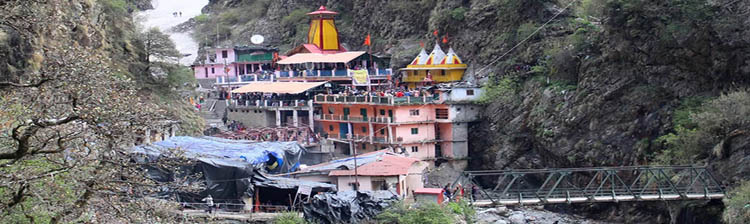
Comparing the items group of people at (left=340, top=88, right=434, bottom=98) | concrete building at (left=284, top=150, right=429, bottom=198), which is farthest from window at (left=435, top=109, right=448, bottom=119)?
concrete building at (left=284, top=150, right=429, bottom=198)

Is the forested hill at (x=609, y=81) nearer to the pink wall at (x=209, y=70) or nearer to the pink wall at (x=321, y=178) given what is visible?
the pink wall at (x=321, y=178)

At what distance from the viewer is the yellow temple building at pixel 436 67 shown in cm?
4925

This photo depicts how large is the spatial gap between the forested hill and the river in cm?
3256

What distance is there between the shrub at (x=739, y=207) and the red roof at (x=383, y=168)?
38.9 ft

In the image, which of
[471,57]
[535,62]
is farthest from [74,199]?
[471,57]

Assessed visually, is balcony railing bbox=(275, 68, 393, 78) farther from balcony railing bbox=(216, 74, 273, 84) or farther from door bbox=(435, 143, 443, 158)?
door bbox=(435, 143, 443, 158)

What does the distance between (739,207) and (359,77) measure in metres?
29.3

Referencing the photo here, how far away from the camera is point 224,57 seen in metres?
62.6

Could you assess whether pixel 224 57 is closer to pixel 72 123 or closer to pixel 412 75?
pixel 412 75

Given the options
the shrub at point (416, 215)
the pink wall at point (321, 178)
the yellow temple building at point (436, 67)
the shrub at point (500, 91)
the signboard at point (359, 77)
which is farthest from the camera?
the signboard at point (359, 77)

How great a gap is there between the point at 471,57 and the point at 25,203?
1519 inches

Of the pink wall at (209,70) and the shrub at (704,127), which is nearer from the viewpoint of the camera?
the shrub at (704,127)

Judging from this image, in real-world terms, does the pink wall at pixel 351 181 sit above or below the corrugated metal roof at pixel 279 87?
below

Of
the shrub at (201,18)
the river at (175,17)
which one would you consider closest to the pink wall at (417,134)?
the river at (175,17)
